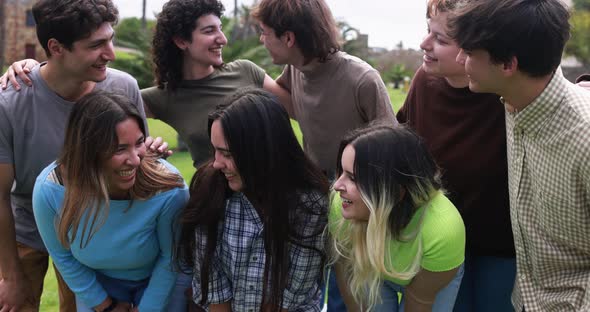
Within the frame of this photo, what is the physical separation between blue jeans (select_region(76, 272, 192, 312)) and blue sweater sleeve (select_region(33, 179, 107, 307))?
0.05m

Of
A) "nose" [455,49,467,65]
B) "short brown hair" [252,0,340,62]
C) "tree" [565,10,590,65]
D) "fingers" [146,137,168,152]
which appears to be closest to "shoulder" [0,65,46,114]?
"fingers" [146,137,168,152]

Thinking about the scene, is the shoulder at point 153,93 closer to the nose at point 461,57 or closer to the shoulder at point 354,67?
the shoulder at point 354,67

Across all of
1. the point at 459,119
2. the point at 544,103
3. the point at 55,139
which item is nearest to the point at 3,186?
the point at 55,139

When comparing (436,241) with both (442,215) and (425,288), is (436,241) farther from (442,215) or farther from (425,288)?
(425,288)

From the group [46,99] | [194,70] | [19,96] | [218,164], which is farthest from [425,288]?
[19,96]

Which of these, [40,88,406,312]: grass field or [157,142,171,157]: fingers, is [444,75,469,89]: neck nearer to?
[157,142,171,157]: fingers

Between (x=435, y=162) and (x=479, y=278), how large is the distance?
27.7 inches

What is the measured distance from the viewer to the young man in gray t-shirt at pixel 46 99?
11.1 ft

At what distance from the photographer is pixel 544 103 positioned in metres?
2.47

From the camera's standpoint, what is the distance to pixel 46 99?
3.44m

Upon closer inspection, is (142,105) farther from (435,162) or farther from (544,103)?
(544,103)

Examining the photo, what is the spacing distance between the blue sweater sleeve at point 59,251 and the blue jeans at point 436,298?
136cm

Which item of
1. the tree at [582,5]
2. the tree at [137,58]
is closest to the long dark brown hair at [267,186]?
the tree at [137,58]

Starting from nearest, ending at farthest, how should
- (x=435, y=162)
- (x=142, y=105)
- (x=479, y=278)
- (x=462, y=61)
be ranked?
1. (x=462, y=61)
2. (x=435, y=162)
3. (x=479, y=278)
4. (x=142, y=105)
